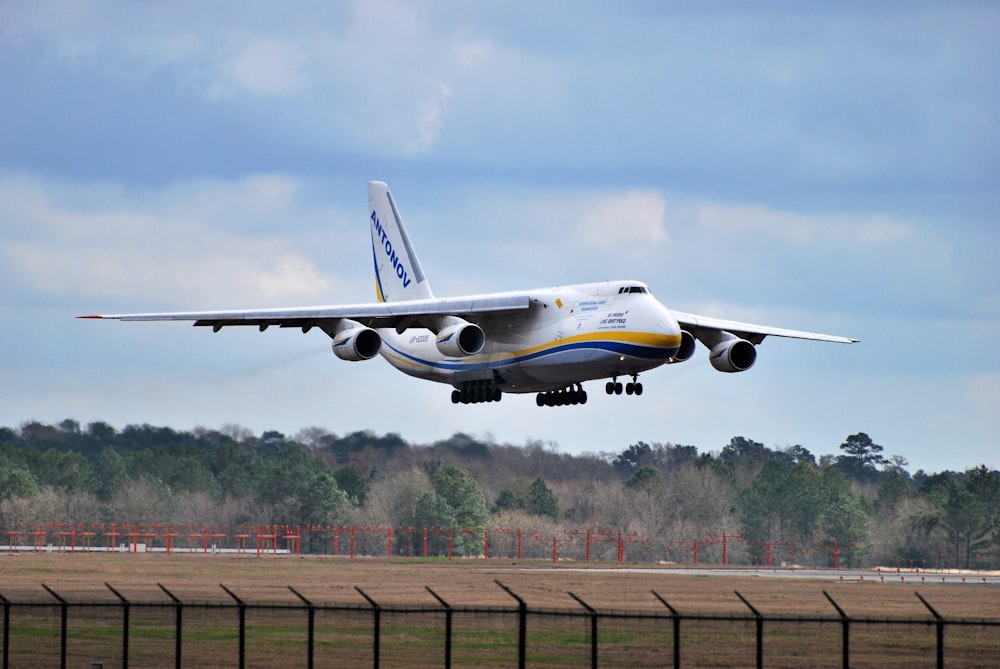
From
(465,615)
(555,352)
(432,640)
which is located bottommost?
(432,640)

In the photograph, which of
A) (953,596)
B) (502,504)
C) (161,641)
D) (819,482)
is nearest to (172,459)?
(502,504)

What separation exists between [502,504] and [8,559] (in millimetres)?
23815

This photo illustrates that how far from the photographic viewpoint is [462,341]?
1838 inches

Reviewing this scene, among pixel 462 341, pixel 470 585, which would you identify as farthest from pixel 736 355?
pixel 470 585

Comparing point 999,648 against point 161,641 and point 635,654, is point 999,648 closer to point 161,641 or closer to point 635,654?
point 635,654

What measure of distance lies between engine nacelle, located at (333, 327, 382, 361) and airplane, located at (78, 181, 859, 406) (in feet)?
A: 0.10

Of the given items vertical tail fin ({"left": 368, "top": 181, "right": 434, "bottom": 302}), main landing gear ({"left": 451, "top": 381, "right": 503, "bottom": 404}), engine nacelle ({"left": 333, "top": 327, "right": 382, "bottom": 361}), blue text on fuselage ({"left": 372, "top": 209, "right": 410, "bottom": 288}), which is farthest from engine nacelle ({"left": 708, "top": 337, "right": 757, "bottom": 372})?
blue text on fuselage ({"left": 372, "top": 209, "right": 410, "bottom": 288})

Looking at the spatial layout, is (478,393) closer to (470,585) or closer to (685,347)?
(685,347)

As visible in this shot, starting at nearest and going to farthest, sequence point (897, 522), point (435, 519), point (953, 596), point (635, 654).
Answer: point (635, 654) → point (953, 596) → point (435, 519) → point (897, 522)

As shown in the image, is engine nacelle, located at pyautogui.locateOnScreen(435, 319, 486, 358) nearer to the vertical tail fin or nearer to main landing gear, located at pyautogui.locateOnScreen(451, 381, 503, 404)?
main landing gear, located at pyautogui.locateOnScreen(451, 381, 503, 404)

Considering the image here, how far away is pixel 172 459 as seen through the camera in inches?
2879

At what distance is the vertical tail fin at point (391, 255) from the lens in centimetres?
5775

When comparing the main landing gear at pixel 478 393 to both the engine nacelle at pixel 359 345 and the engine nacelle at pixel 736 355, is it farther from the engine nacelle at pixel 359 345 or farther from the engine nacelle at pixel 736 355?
the engine nacelle at pixel 736 355

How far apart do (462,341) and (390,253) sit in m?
13.5
